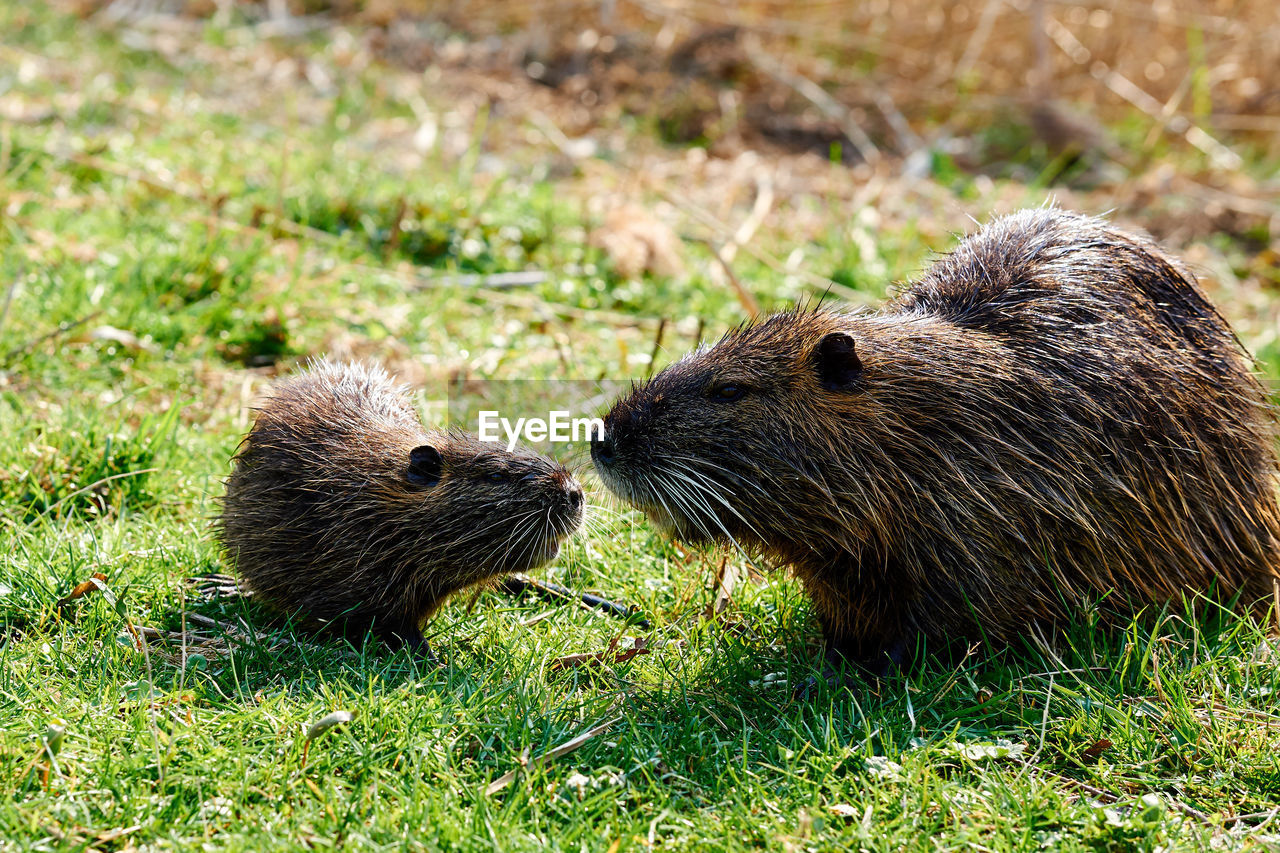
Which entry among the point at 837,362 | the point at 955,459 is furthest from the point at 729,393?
the point at 955,459

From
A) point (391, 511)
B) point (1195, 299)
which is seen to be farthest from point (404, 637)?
point (1195, 299)

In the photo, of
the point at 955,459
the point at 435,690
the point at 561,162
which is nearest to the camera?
the point at 435,690

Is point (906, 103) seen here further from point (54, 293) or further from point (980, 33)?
point (54, 293)

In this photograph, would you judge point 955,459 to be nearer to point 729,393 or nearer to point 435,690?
point 729,393

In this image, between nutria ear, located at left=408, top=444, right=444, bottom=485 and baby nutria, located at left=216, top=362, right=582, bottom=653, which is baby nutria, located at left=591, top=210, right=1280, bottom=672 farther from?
nutria ear, located at left=408, top=444, right=444, bottom=485

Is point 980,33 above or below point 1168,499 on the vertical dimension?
above

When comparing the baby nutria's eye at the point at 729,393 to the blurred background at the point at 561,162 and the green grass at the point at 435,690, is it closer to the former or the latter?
the green grass at the point at 435,690

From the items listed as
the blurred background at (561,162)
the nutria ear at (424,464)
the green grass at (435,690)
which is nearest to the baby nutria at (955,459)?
the green grass at (435,690)

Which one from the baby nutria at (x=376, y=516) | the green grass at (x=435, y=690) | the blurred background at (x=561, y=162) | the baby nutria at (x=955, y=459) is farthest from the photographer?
the blurred background at (x=561, y=162)
